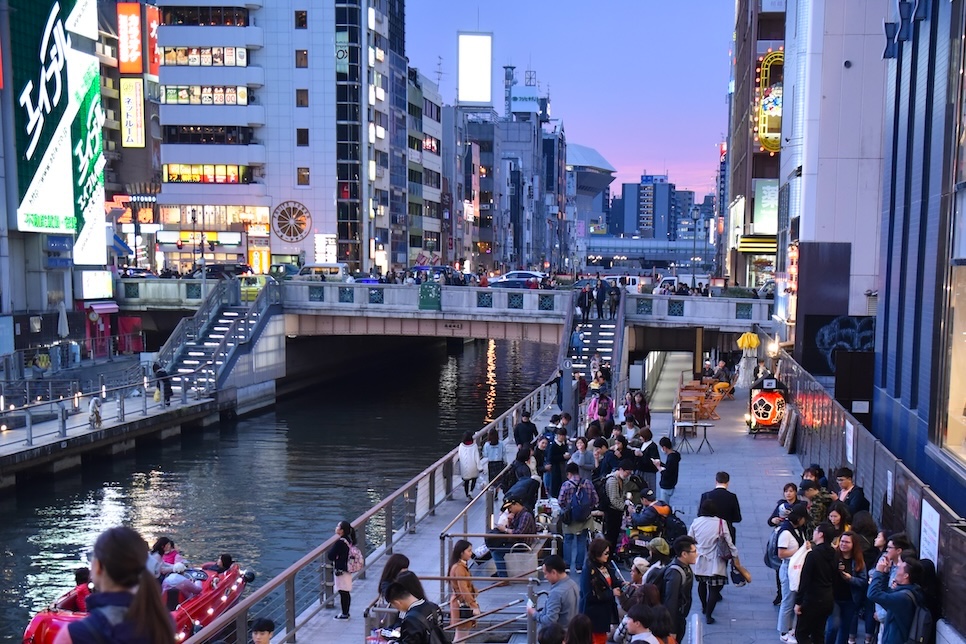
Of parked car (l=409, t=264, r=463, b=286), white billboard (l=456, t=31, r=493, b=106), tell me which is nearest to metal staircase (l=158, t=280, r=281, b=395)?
parked car (l=409, t=264, r=463, b=286)

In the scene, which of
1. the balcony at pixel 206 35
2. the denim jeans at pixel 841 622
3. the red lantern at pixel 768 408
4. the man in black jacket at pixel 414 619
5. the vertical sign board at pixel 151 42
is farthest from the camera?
the balcony at pixel 206 35

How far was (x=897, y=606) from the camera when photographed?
9.19 m

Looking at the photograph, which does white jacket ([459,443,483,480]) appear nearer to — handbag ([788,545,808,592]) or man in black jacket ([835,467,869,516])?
man in black jacket ([835,467,869,516])

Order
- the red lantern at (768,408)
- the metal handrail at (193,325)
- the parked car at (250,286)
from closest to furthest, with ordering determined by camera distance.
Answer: the red lantern at (768,408)
the metal handrail at (193,325)
the parked car at (250,286)

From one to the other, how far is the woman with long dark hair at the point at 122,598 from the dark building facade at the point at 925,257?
39.7ft

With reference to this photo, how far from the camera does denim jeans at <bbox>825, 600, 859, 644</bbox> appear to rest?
33.3ft

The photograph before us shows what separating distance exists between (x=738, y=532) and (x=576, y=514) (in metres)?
5.45

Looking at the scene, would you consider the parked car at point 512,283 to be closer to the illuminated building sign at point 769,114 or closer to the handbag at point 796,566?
the illuminated building sign at point 769,114

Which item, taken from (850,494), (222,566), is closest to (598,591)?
(850,494)

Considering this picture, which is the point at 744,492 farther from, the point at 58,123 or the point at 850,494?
the point at 58,123

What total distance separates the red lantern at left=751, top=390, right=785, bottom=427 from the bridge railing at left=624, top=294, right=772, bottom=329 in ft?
42.3

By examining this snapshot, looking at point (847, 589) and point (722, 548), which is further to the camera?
point (722, 548)

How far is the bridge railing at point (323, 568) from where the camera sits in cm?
1008

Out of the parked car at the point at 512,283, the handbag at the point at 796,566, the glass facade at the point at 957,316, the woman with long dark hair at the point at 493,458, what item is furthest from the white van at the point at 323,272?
the handbag at the point at 796,566
